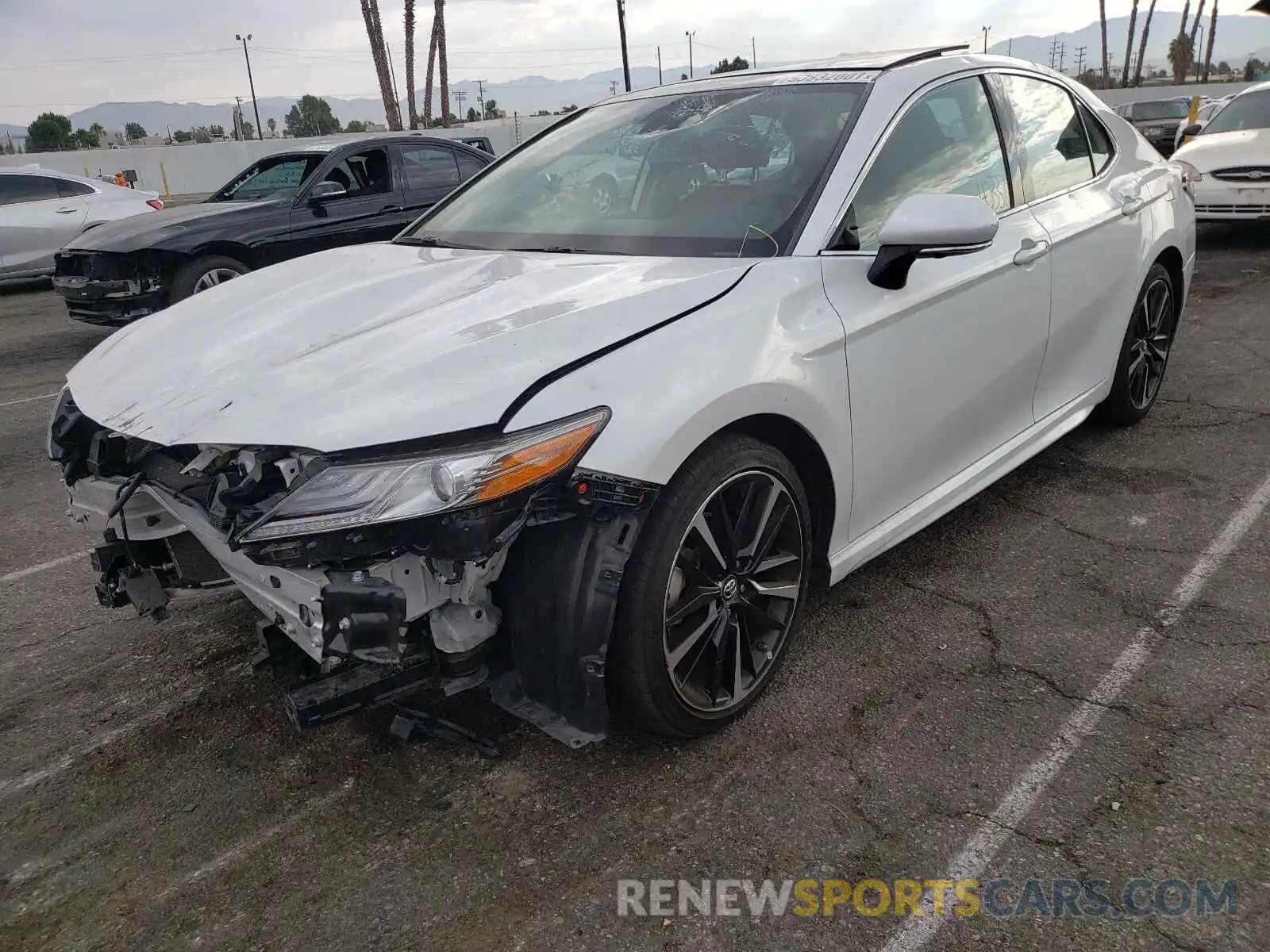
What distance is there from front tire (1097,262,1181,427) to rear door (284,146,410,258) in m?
6.39

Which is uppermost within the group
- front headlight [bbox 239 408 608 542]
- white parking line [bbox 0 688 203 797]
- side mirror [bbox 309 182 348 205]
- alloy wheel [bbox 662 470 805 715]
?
side mirror [bbox 309 182 348 205]

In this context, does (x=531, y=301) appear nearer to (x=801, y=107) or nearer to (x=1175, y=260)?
(x=801, y=107)

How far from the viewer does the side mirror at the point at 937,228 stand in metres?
2.53

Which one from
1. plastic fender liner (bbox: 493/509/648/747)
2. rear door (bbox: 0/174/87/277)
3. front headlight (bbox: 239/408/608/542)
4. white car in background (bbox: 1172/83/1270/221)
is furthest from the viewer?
rear door (bbox: 0/174/87/277)

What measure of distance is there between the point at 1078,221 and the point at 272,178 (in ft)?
24.9

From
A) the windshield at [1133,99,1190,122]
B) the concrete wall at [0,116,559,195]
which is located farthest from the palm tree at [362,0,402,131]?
the windshield at [1133,99,1190,122]

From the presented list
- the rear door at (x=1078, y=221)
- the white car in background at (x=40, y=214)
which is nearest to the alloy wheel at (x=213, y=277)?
the white car in background at (x=40, y=214)

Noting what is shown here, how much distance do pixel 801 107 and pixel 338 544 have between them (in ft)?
6.73

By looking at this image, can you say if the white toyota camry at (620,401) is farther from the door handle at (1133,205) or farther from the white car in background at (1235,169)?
the white car in background at (1235,169)

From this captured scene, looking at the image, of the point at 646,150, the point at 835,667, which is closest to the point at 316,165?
the point at 646,150

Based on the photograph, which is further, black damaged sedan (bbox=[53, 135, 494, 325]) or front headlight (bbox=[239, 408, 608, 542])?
black damaged sedan (bbox=[53, 135, 494, 325])

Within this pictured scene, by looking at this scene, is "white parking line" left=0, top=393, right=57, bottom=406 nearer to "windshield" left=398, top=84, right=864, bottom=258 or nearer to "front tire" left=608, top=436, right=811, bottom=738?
"windshield" left=398, top=84, right=864, bottom=258

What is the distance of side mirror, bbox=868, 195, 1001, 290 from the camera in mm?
2531

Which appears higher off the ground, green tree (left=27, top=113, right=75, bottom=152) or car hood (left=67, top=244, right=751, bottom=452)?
green tree (left=27, top=113, right=75, bottom=152)
